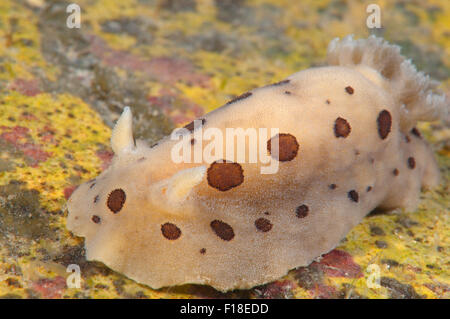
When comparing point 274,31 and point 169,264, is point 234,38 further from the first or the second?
point 169,264

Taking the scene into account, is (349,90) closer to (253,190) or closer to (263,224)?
(253,190)

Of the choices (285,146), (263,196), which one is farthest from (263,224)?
(285,146)

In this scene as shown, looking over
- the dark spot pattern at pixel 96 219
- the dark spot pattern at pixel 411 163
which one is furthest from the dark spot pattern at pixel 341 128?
the dark spot pattern at pixel 96 219

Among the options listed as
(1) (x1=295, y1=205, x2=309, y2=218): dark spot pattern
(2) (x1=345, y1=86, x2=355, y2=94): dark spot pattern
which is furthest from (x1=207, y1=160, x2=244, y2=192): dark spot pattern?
(2) (x1=345, y1=86, x2=355, y2=94): dark spot pattern

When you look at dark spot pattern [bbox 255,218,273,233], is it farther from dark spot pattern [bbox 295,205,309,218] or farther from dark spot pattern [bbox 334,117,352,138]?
dark spot pattern [bbox 334,117,352,138]

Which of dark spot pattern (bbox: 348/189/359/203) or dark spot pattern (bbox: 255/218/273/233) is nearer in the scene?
dark spot pattern (bbox: 255/218/273/233)

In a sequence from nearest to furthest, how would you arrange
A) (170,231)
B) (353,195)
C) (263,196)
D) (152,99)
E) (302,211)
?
(170,231) < (263,196) < (302,211) < (353,195) < (152,99)

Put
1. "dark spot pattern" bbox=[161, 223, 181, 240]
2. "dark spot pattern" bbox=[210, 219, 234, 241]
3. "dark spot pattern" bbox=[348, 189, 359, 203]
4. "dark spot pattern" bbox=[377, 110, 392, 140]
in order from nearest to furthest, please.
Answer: "dark spot pattern" bbox=[161, 223, 181, 240], "dark spot pattern" bbox=[210, 219, 234, 241], "dark spot pattern" bbox=[348, 189, 359, 203], "dark spot pattern" bbox=[377, 110, 392, 140]

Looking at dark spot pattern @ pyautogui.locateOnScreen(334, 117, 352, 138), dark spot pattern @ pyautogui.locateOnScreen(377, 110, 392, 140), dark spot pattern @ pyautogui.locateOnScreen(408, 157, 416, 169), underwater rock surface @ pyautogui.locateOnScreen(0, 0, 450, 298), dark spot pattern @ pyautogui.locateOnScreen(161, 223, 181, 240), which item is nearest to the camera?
dark spot pattern @ pyautogui.locateOnScreen(161, 223, 181, 240)
